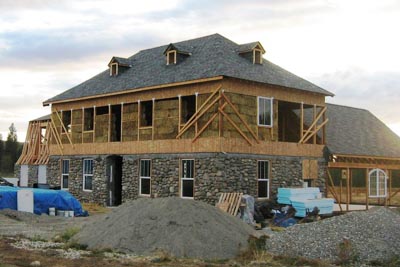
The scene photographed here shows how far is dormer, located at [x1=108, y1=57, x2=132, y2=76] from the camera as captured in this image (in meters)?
35.1

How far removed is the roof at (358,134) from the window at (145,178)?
10.2m

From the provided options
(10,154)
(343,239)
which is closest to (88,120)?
(343,239)

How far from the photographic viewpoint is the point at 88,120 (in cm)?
3553

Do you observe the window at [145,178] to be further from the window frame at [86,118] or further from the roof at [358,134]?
the roof at [358,134]

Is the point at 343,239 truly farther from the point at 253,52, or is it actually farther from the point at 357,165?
the point at 357,165

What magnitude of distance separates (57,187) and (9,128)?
6605 centimetres

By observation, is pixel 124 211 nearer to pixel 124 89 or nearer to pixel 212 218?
pixel 212 218

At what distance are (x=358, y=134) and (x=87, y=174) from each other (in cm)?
1710

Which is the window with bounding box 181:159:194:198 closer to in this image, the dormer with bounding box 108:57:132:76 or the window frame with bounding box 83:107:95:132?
the window frame with bounding box 83:107:95:132

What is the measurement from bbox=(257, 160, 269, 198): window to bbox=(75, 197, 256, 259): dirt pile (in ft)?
30.1

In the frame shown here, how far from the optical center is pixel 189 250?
16250 mm

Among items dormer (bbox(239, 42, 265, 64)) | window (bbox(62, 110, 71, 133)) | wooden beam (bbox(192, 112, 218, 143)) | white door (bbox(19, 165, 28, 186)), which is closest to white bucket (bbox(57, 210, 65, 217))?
wooden beam (bbox(192, 112, 218, 143))

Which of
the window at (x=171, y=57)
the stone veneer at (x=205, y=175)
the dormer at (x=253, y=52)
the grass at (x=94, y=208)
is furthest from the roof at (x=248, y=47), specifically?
the grass at (x=94, y=208)

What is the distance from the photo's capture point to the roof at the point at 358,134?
34406mm
